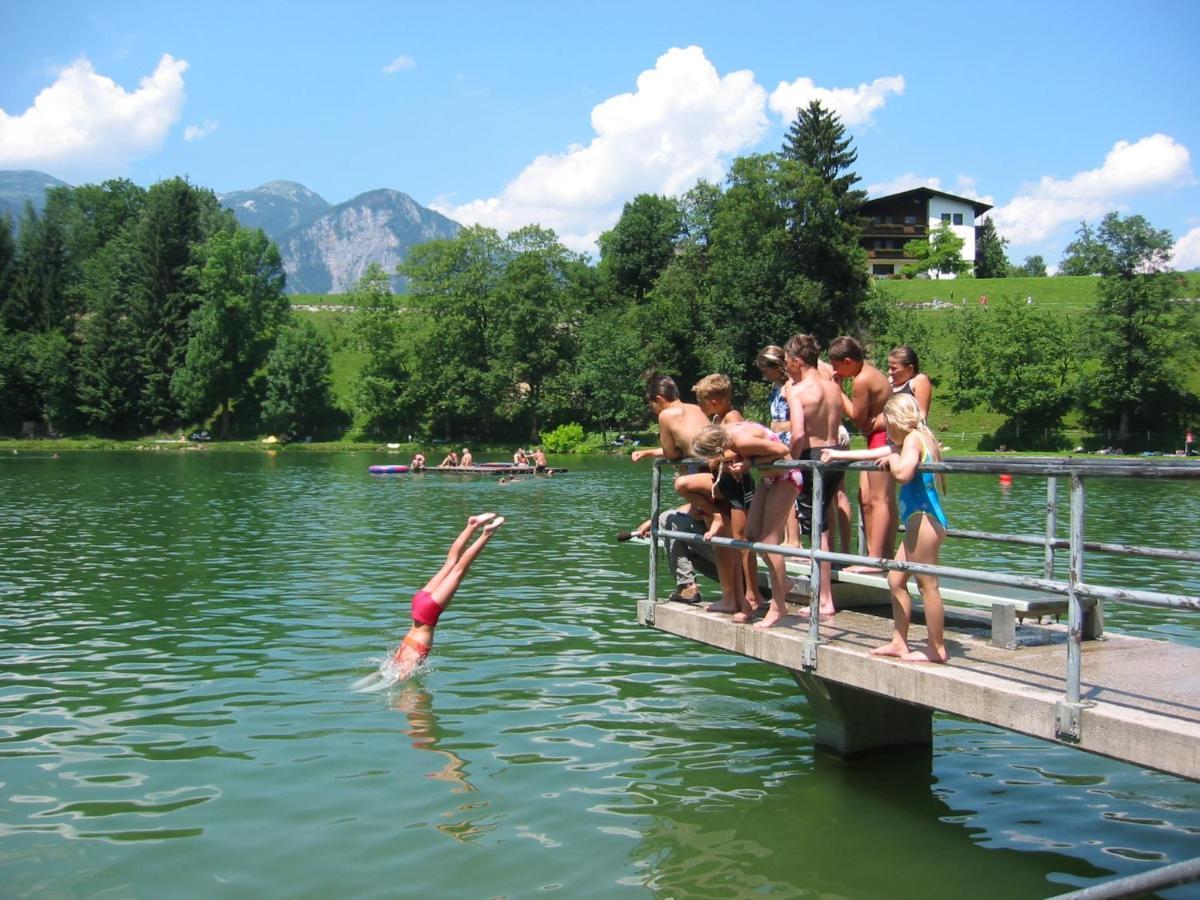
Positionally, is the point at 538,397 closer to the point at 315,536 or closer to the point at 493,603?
the point at 315,536

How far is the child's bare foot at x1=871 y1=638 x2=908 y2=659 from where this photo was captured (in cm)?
702

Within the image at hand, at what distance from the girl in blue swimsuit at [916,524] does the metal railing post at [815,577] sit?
1.46 feet

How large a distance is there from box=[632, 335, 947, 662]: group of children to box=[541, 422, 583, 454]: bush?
63.4 m

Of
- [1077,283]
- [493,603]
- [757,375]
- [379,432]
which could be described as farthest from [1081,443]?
[493,603]

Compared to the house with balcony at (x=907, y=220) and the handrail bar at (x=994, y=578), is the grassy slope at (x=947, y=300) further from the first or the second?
the handrail bar at (x=994, y=578)

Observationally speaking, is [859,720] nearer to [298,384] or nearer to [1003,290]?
[298,384]

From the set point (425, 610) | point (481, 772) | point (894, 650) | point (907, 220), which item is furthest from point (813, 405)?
point (907, 220)

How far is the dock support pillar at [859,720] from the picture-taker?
27.8 ft

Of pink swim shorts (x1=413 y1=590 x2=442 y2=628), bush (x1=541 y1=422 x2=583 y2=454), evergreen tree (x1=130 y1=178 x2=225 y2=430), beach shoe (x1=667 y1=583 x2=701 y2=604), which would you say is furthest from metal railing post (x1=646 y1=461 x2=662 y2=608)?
evergreen tree (x1=130 y1=178 x2=225 y2=430)

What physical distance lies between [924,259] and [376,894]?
11033 cm

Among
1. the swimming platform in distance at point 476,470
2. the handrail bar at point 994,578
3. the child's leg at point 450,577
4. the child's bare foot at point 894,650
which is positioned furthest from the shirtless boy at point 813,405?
the swimming platform in distance at point 476,470

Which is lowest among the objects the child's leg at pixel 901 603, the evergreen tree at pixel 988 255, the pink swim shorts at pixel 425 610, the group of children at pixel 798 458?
the pink swim shorts at pixel 425 610

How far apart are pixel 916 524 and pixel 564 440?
66.7 m

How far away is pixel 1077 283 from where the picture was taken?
292 feet
